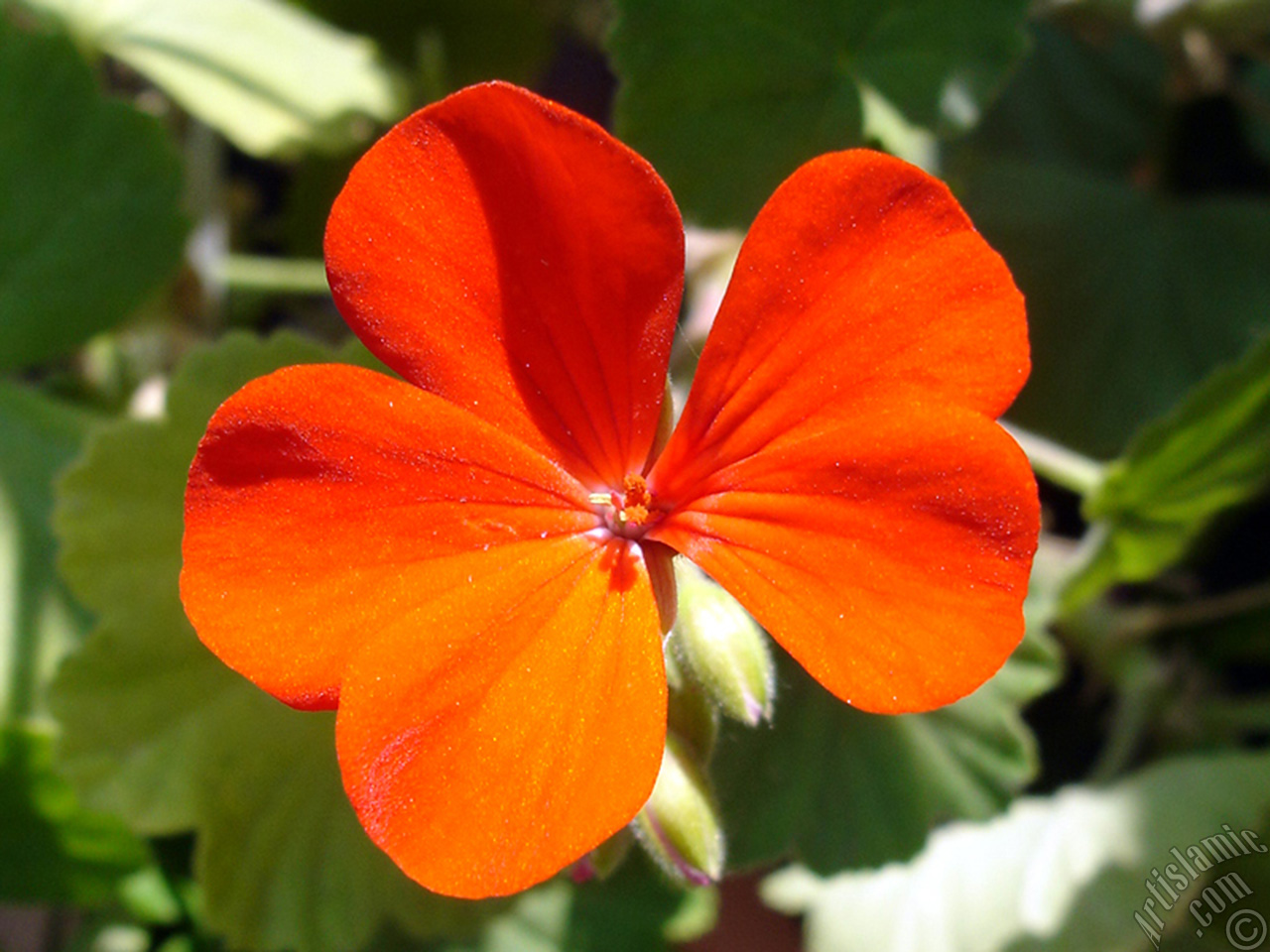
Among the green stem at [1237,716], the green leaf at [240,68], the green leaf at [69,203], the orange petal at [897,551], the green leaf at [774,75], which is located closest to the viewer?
the orange petal at [897,551]

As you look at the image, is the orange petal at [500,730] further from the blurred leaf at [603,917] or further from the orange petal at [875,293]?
the blurred leaf at [603,917]

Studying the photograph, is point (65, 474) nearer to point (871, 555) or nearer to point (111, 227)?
point (111, 227)

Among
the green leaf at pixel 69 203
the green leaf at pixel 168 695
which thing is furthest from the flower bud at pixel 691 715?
the green leaf at pixel 69 203

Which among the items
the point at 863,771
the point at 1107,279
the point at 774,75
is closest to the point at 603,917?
the point at 863,771

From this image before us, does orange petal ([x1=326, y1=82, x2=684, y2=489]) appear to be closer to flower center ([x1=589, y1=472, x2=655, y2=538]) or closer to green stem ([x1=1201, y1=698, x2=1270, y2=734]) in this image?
flower center ([x1=589, y1=472, x2=655, y2=538])

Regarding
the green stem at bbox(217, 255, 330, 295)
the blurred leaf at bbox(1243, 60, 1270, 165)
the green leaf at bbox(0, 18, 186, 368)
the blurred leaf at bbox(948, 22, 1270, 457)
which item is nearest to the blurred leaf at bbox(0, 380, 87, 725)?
the green leaf at bbox(0, 18, 186, 368)

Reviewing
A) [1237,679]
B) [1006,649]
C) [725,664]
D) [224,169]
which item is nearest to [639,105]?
[725,664]

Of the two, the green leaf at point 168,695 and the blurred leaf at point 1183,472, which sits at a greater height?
the blurred leaf at point 1183,472
